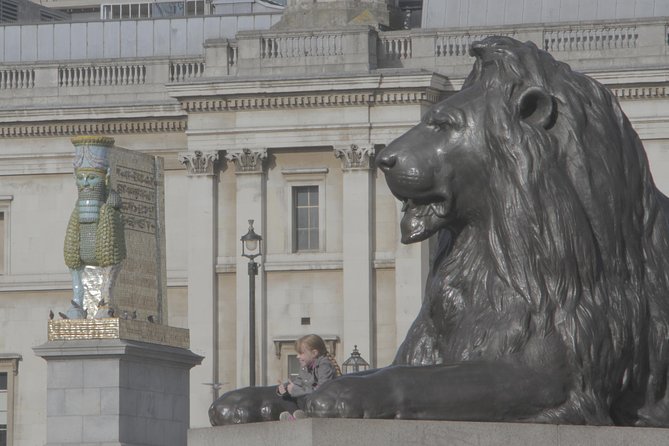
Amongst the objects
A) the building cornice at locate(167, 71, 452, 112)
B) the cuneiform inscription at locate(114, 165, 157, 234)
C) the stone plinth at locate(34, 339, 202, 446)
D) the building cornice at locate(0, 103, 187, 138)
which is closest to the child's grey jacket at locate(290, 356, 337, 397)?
the stone plinth at locate(34, 339, 202, 446)

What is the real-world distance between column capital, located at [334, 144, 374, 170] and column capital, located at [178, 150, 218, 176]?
9.36 feet

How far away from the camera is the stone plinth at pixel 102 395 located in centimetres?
3750

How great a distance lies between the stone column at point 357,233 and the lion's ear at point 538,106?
160 feet

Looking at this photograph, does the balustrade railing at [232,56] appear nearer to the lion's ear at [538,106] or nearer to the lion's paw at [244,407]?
the lion's paw at [244,407]

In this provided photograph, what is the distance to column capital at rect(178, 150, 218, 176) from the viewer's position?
58406 millimetres

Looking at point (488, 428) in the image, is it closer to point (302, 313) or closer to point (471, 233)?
point (471, 233)

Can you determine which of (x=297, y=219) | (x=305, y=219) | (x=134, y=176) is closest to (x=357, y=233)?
(x=305, y=219)

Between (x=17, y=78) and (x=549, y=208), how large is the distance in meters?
53.6

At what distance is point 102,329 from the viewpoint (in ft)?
125

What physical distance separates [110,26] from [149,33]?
110cm

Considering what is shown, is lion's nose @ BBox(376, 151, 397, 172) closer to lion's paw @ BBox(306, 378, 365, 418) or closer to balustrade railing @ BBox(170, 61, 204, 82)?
lion's paw @ BBox(306, 378, 365, 418)

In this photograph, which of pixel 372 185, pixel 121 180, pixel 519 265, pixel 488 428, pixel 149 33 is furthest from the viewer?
pixel 149 33

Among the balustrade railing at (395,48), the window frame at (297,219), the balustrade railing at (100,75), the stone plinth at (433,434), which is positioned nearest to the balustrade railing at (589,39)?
the balustrade railing at (395,48)

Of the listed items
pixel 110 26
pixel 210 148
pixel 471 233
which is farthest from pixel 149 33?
pixel 471 233
